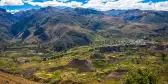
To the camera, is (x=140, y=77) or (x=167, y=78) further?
(x=167, y=78)

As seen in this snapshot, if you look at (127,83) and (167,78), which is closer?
(127,83)

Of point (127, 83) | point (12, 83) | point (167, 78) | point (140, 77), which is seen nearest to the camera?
point (140, 77)

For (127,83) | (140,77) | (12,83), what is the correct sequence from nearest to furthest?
1. (140,77)
2. (127,83)
3. (12,83)

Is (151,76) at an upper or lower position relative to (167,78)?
upper

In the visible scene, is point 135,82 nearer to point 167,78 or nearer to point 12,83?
point 167,78

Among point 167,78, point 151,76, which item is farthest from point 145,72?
point 167,78

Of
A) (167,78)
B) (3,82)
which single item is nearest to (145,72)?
(167,78)

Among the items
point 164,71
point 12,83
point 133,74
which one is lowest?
point 12,83

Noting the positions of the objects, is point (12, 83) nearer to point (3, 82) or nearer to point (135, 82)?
point (3, 82)

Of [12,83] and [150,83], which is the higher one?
[150,83]
